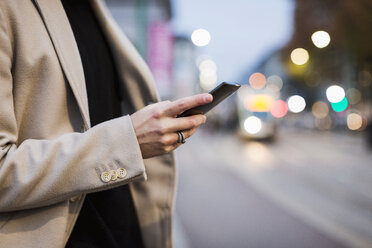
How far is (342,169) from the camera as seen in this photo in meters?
9.39

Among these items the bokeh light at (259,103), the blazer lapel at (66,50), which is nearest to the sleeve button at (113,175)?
the blazer lapel at (66,50)

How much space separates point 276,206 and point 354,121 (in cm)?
2217

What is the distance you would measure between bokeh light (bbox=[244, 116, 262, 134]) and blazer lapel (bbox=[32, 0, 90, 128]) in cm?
1888

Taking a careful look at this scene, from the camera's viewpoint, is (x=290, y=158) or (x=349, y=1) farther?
(x=349, y=1)

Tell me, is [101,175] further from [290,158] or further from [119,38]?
[290,158]

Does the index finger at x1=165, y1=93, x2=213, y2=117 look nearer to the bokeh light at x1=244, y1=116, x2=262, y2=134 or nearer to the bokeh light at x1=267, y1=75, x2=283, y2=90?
the bokeh light at x1=244, y1=116, x2=262, y2=134

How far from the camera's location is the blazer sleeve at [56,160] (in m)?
0.83

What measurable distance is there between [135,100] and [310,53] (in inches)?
1026

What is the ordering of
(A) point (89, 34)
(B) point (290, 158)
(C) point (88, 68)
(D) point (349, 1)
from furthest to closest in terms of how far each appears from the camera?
1. (D) point (349, 1)
2. (B) point (290, 158)
3. (A) point (89, 34)
4. (C) point (88, 68)

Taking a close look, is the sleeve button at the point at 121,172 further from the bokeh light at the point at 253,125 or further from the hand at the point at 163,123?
the bokeh light at the point at 253,125

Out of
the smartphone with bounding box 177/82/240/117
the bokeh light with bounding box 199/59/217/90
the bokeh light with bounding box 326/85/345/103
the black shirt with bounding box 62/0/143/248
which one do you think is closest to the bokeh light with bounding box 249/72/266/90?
the bokeh light with bounding box 199/59/217/90

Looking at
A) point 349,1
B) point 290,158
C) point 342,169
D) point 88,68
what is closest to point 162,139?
point 88,68

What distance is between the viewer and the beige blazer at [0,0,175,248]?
84cm

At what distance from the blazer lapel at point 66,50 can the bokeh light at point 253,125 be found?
743 inches
